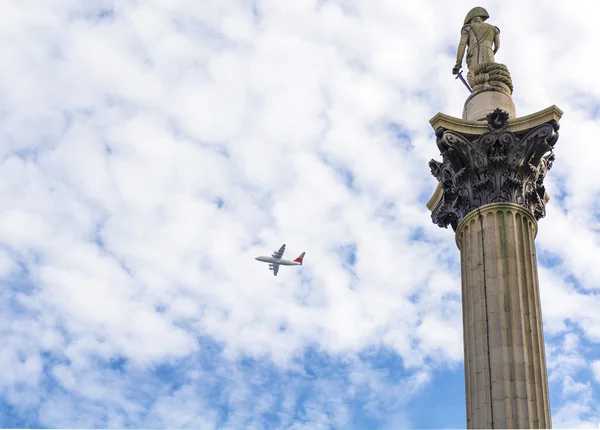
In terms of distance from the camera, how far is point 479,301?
28234mm

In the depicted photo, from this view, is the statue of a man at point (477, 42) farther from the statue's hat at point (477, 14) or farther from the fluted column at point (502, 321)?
the fluted column at point (502, 321)

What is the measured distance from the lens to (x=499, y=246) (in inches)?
1145

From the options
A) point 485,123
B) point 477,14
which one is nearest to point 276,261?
point 477,14

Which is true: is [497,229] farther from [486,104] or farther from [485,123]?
[486,104]

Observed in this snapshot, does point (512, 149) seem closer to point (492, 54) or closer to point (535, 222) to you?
point (535, 222)

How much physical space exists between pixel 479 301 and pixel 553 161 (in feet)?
20.7

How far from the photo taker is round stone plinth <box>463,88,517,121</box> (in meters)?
32.3

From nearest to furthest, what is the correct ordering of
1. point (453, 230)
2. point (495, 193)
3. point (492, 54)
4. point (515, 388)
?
1. point (515, 388)
2. point (495, 193)
3. point (453, 230)
4. point (492, 54)

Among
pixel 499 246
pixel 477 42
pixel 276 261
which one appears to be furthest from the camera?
pixel 276 261

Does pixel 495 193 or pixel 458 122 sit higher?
pixel 458 122

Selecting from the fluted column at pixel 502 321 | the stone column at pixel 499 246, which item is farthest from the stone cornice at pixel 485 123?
the fluted column at pixel 502 321

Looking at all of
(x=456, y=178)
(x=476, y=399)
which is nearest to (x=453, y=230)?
(x=456, y=178)

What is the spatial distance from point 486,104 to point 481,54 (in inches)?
110

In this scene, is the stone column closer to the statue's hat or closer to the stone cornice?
the stone cornice
